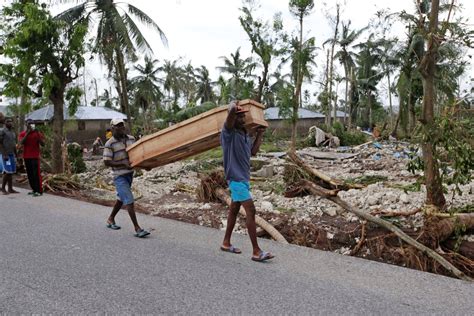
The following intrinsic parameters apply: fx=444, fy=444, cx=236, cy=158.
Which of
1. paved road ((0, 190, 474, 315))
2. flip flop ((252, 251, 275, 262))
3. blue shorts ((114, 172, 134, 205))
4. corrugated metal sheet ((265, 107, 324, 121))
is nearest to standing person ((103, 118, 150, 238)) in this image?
blue shorts ((114, 172, 134, 205))

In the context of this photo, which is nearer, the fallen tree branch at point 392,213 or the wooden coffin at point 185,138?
the wooden coffin at point 185,138

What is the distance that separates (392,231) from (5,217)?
19.2 feet

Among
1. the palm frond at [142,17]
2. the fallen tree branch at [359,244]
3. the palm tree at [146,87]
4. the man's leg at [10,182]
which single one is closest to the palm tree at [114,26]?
the palm frond at [142,17]

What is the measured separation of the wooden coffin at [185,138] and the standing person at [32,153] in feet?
14.4

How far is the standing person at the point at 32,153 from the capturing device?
9.54 metres

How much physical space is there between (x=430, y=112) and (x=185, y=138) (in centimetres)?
313

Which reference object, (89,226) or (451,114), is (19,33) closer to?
(89,226)

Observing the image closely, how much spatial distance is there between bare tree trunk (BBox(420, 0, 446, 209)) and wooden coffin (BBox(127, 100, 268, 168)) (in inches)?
78.4

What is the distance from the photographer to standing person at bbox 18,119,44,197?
376 inches

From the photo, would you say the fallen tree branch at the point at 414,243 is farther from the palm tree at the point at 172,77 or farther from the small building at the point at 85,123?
the palm tree at the point at 172,77

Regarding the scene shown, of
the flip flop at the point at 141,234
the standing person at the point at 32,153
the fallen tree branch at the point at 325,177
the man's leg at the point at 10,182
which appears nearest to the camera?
the flip flop at the point at 141,234

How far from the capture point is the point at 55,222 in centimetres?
670

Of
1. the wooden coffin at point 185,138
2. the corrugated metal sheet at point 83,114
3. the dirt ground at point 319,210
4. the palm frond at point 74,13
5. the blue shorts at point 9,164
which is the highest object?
the palm frond at point 74,13

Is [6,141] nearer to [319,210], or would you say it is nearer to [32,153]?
[32,153]
